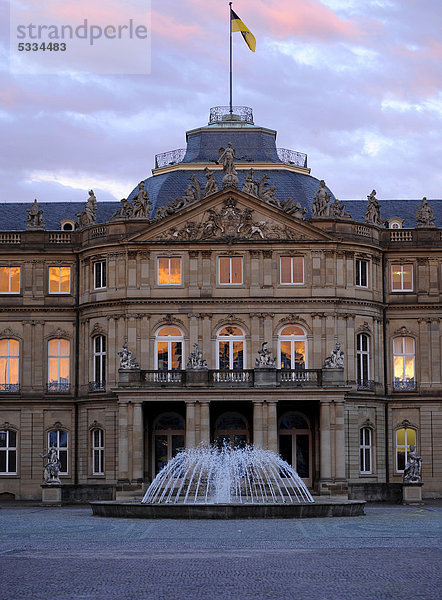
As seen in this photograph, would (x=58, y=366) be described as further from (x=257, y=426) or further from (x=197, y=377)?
(x=257, y=426)

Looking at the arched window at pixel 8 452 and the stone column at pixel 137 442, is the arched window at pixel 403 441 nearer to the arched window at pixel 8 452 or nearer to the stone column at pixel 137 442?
the stone column at pixel 137 442

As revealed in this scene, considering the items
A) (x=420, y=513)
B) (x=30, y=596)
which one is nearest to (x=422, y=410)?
(x=420, y=513)

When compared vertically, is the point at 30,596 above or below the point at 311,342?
below

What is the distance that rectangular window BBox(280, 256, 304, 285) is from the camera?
2655 inches

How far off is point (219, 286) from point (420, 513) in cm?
1991

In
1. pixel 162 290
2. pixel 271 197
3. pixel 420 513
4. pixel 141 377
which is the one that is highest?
pixel 271 197

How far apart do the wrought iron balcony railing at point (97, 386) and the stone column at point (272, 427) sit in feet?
34.0

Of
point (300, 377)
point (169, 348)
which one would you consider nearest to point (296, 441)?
point (300, 377)

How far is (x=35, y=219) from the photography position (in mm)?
71188

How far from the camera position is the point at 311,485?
66375 millimetres

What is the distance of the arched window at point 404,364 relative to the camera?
229ft

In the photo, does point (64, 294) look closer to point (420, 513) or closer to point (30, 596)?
point (420, 513)

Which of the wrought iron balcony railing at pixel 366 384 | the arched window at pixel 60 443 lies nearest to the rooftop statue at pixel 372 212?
the wrought iron balcony railing at pixel 366 384

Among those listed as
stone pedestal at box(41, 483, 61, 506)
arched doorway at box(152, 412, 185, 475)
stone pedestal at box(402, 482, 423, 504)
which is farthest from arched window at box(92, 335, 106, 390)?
stone pedestal at box(402, 482, 423, 504)
